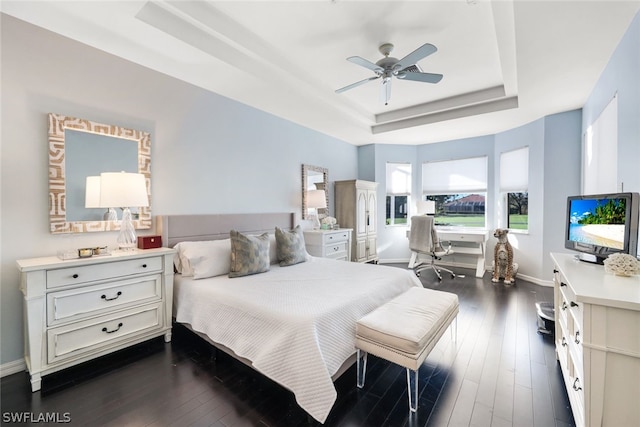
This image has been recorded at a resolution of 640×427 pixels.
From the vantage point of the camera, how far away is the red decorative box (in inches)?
98.0

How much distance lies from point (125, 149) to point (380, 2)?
2603 mm

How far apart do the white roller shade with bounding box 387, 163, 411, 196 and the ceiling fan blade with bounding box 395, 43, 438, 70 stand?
3598mm

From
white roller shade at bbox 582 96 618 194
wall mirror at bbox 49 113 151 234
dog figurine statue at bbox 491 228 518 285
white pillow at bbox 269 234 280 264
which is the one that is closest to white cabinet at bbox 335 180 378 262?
dog figurine statue at bbox 491 228 518 285

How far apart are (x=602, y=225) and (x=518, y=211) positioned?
3.31 meters

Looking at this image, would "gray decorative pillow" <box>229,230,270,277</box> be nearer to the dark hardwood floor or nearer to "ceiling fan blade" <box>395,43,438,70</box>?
the dark hardwood floor

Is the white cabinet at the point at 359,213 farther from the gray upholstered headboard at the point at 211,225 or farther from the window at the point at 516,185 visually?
the window at the point at 516,185

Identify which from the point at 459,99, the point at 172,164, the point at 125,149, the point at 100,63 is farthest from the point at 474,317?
the point at 100,63

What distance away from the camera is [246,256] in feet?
8.55

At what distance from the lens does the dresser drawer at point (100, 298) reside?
189cm

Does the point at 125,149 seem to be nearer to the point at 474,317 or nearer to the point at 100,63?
the point at 100,63

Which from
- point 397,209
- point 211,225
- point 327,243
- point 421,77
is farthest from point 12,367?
point 397,209

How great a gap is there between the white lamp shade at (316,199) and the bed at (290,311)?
150cm

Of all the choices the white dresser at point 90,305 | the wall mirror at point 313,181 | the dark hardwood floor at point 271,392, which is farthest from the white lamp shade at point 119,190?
the wall mirror at point 313,181

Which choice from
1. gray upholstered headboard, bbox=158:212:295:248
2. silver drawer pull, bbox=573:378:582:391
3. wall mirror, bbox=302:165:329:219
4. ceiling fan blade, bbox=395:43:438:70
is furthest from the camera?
wall mirror, bbox=302:165:329:219
